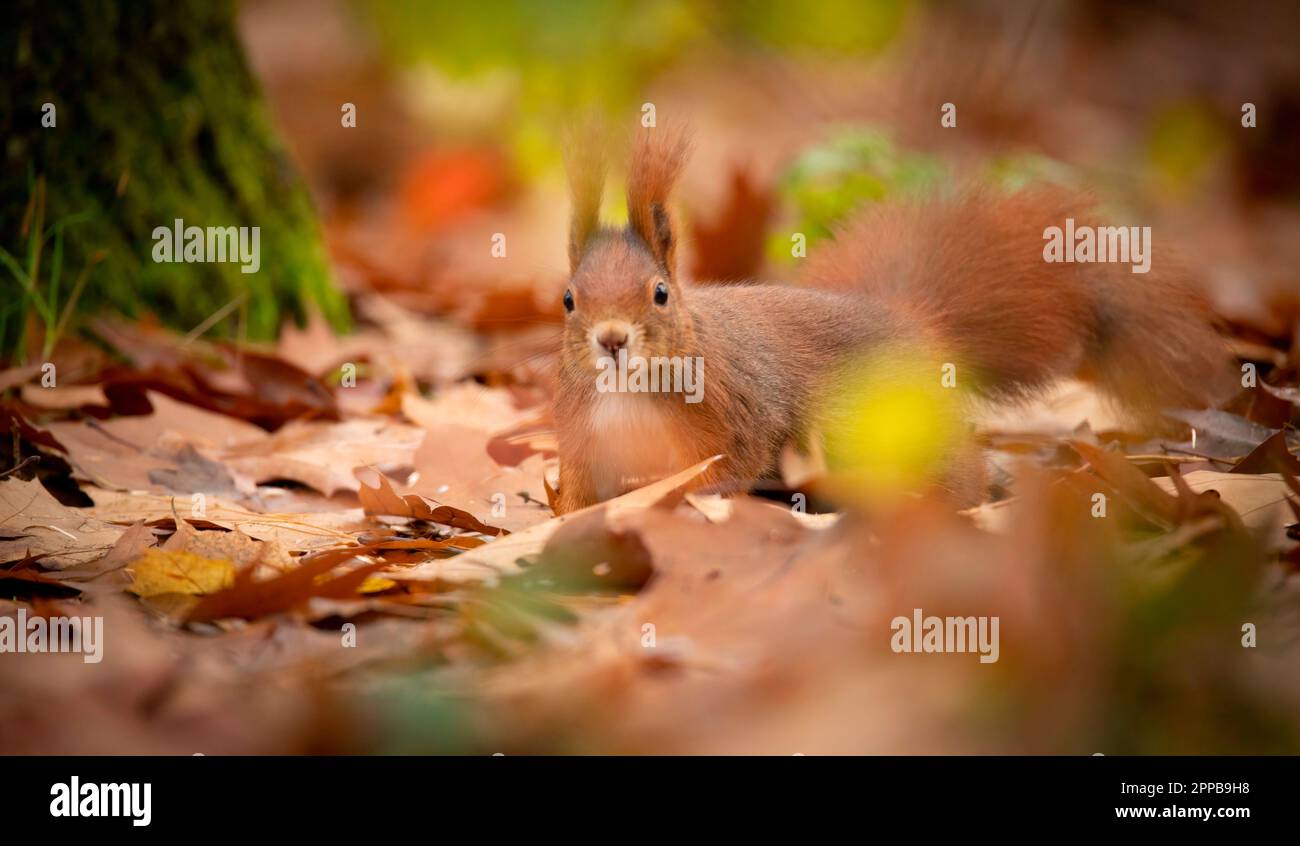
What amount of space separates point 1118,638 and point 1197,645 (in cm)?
10

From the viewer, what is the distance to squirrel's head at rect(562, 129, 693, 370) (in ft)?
9.11

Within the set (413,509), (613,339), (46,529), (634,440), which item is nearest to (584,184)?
(613,339)

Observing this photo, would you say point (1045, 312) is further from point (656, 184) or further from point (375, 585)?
point (375, 585)

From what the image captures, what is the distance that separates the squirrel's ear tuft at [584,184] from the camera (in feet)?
9.47

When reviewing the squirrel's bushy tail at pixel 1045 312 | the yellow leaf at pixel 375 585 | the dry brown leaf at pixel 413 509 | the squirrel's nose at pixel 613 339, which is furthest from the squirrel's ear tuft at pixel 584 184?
the yellow leaf at pixel 375 585

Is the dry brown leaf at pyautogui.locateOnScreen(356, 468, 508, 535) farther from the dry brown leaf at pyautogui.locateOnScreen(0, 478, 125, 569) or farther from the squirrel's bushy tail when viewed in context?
the squirrel's bushy tail

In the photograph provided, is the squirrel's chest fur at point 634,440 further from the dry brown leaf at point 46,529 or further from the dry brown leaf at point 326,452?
the dry brown leaf at point 46,529

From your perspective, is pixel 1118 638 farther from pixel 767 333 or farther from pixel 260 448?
pixel 260 448

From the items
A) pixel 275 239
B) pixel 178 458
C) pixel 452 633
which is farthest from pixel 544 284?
pixel 452 633

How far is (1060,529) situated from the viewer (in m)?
1.74

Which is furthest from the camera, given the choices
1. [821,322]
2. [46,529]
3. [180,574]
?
[821,322]

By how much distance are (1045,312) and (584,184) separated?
4.33ft

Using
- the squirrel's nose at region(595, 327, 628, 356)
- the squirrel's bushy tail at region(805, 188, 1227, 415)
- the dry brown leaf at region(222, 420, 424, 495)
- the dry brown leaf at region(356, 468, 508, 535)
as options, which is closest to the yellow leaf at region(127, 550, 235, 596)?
the dry brown leaf at region(356, 468, 508, 535)

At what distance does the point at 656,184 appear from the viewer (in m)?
2.89
